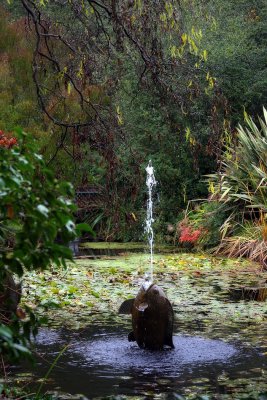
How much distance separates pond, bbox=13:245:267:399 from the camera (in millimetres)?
7031

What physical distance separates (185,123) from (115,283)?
817cm

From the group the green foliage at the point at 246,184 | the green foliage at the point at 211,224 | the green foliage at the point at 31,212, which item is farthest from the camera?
the green foliage at the point at 211,224

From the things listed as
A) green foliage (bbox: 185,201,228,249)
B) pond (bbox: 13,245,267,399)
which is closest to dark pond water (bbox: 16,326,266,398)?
pond (bbox: 13,245,267,399)

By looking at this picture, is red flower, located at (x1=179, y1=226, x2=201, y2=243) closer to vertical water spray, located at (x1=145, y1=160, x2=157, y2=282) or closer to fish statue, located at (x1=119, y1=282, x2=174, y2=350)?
vertical water spray, located at (x1=145, y1=160, x2=157, y2=282)

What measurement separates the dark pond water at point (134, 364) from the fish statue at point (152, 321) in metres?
0.11

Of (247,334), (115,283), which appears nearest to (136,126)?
(115,283)

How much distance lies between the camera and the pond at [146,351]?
7.03 m

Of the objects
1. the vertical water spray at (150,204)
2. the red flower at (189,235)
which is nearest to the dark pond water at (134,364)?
the red flower at (189,235)

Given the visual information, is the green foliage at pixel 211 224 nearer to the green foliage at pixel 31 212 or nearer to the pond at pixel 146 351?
the pond at pixel 146 351

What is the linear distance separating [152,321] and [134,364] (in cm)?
75

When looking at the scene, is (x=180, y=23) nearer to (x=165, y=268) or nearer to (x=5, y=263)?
(x=5, y=263)

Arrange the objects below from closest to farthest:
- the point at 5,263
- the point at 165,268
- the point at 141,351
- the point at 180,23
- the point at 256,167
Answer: the point at 5,263 < the point at 180,23 < the point at 141,351 < the point at 165,268 < the point at 256,167

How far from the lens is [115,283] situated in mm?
12430

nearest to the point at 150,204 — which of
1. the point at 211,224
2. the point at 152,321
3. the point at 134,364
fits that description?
the point at 211,224
